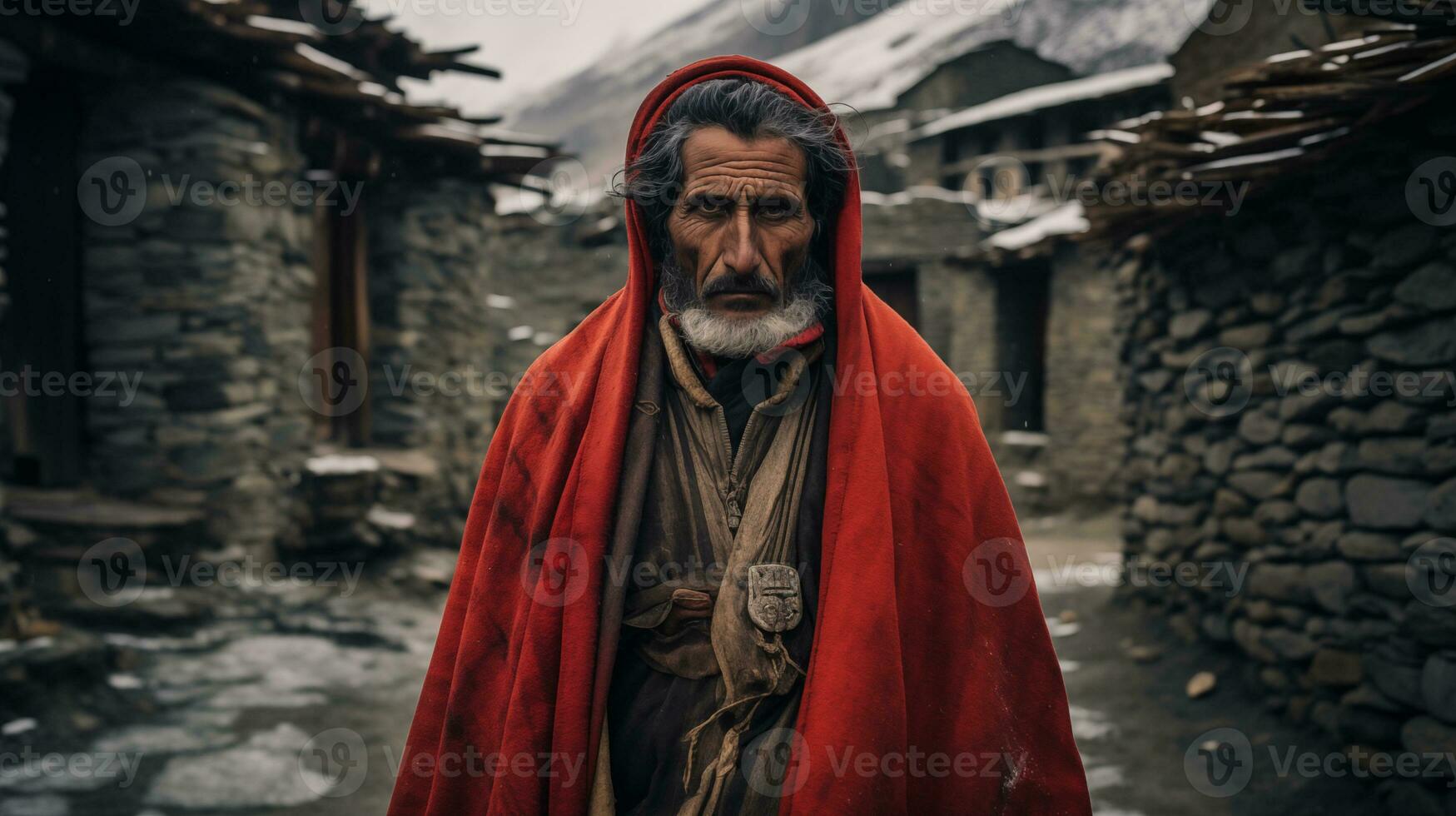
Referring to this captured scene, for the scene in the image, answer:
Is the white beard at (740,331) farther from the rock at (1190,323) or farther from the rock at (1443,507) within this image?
the rock at (1190,323)

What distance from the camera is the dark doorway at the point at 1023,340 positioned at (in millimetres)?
14031

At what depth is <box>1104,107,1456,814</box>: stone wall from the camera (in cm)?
386

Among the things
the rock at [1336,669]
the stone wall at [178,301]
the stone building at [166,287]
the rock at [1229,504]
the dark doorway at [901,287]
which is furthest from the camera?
the dark doorway at [901,287]

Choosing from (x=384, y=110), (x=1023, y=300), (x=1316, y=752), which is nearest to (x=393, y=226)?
(x=384, y=110)

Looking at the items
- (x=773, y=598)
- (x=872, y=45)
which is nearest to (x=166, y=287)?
(x=773, y=598)

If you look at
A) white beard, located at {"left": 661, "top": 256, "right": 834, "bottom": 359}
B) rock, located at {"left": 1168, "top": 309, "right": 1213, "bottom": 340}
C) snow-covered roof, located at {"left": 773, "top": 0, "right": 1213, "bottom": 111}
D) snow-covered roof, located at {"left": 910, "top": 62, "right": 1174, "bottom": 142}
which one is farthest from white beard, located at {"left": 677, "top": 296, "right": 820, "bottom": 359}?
snow-covered roof, located at {"left": 773, "top": 0, "right": 1213, "bottom": 111}

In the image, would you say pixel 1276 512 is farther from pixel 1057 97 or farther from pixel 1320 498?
pixel 1057 97

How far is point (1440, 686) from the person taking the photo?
3668 millimetres

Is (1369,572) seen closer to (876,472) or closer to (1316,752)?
(1316,752)

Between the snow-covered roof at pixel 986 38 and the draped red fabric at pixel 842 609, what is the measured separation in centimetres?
4372

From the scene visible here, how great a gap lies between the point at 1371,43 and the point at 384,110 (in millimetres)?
7118

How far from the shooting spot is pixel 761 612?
1604 millimetres

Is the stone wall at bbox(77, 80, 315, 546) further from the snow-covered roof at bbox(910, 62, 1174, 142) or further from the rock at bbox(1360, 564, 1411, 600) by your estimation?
the snow-covered roof at bbox(910, 62, 1174, 142)

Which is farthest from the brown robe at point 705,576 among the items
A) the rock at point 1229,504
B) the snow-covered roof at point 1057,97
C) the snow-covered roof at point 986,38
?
the snow-covered roof at point 986,38
